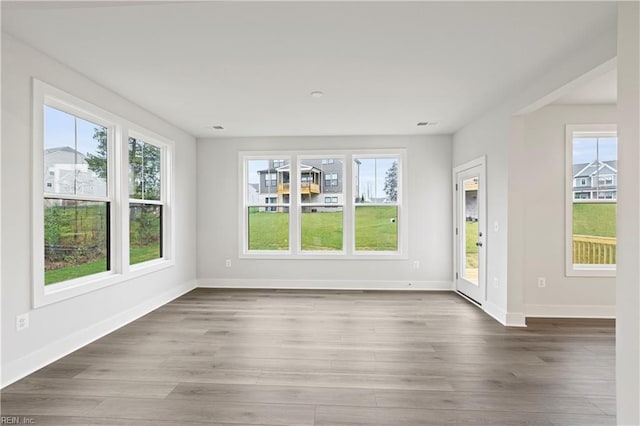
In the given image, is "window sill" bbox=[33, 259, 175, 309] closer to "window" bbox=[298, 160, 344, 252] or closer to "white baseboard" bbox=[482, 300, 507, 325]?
"window" bbox=[298, 160, 344, 252]

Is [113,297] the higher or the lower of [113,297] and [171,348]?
the higher

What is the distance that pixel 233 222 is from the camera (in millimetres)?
5996

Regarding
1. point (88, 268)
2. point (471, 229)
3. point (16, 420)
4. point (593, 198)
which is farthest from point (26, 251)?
point (593, 198)

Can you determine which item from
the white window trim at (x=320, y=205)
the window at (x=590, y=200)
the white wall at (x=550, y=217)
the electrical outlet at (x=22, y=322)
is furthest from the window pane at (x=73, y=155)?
the window at (x=590, y=200)

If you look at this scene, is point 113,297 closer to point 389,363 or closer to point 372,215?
point 389,363

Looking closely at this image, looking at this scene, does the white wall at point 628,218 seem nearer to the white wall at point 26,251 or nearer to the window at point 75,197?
the white wall at point 26,251

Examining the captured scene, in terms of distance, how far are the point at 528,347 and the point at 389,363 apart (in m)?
1.52

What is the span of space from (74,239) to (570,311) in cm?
590

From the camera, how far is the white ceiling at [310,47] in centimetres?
224

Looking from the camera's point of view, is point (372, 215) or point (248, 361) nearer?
point (248, 361)

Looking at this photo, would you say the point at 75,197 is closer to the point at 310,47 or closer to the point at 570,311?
the point at 310,47

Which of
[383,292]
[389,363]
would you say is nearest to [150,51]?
[389,363]

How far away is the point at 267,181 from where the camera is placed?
607cm

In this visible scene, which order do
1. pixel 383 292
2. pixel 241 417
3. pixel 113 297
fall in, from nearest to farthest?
pixel 241 417
pixel 113 297
pixel 383 292
